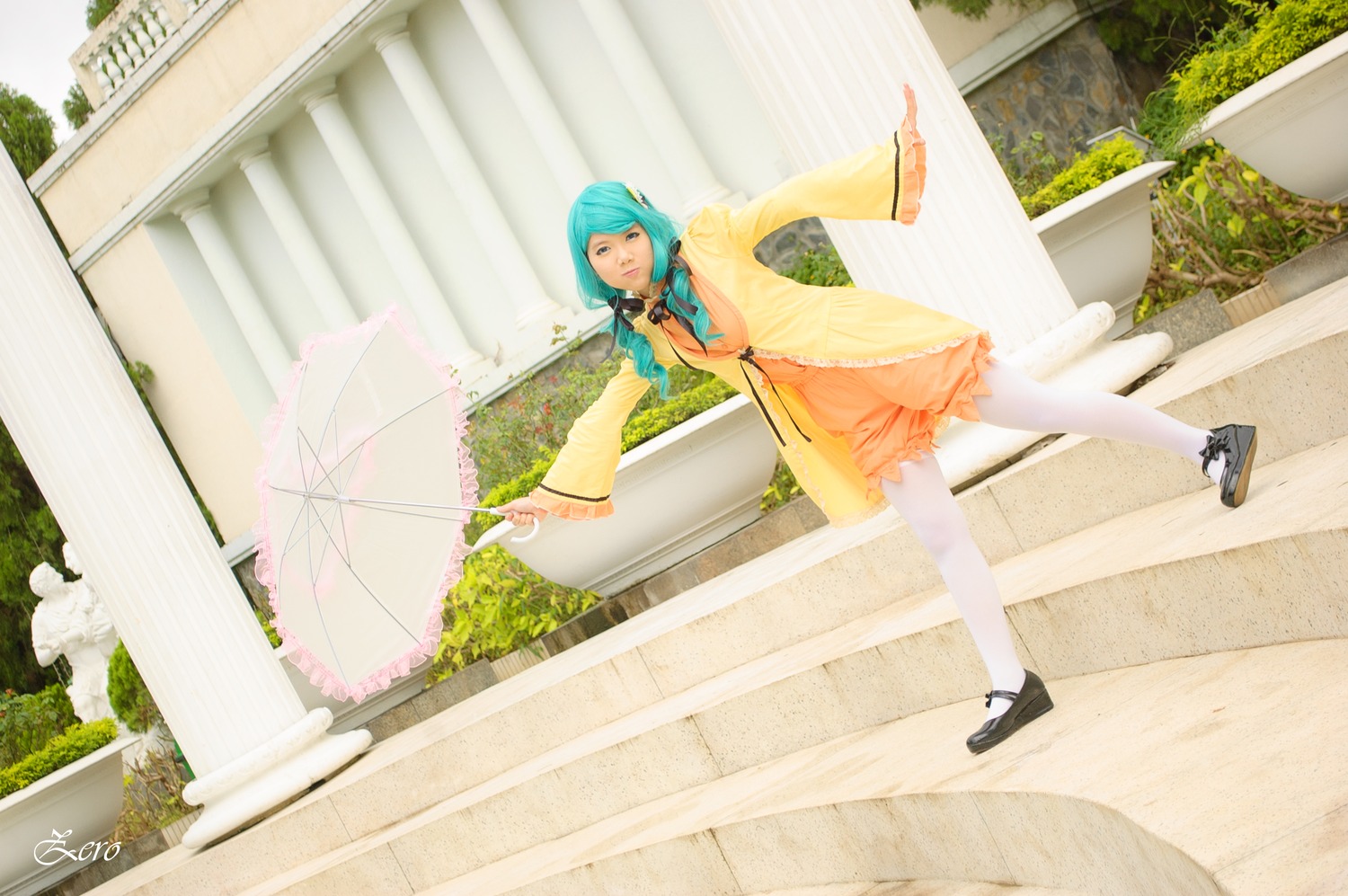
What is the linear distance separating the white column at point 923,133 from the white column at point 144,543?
11.3 feet

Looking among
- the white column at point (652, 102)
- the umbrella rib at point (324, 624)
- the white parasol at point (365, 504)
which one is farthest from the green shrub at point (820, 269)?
the umbrella rib at point (324, 624)

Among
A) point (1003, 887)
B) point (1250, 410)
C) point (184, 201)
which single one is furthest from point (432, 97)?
point (1003, 887)

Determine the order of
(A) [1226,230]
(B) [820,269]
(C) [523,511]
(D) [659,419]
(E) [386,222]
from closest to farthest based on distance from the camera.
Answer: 1. (C) [523,511]
2. (A) [1226,230]
3. (D) [659,419]
4. (B) [820,269]
5. (E) [386,222]

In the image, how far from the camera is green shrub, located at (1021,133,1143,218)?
5.88 meters

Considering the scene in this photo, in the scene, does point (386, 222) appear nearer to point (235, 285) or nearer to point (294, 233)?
point (294, 233)

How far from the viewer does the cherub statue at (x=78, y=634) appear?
31.8 feet

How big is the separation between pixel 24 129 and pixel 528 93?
6.78m

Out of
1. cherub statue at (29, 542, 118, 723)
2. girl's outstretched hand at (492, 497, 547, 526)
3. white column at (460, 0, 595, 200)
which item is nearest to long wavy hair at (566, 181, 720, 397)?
girl's outstretched hand at (492, 497, 547, 526)

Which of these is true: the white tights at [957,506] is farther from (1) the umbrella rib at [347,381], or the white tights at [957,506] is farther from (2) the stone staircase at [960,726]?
(1) the umbrella rib at [347,381]

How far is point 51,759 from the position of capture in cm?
786

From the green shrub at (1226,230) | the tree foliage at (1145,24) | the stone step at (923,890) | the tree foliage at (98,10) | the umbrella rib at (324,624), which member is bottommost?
the stone step at (923,890)

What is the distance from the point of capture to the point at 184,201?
10.7m

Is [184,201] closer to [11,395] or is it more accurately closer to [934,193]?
[11,395]

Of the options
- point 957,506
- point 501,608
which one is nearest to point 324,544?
point 957,506
